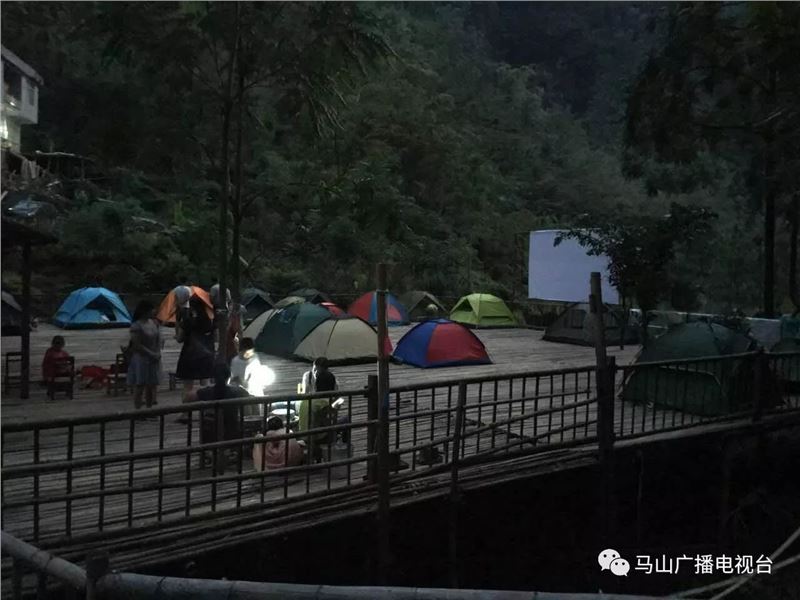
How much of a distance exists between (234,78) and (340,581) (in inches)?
291

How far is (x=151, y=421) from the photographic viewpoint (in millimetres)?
9375

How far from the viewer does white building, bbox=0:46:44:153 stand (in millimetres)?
25448

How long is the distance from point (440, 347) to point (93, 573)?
1196cm

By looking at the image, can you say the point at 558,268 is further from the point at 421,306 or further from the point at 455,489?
the point at 455,489

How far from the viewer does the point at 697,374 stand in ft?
33.0

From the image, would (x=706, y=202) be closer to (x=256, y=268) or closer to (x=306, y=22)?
(x=256, y=268)

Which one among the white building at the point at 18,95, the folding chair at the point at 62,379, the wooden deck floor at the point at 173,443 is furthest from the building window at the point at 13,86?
the folding chair at the point at 62,379

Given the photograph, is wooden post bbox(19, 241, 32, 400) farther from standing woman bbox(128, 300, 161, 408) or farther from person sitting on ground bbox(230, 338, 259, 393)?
person sitting on ground bbox(230, 338, 259, 393)

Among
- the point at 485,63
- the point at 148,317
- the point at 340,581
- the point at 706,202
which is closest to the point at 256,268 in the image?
the point at 148,317

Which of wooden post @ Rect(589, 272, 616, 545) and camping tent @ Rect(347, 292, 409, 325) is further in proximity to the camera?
camping tent @ Rect(347, 292, 409, 325)

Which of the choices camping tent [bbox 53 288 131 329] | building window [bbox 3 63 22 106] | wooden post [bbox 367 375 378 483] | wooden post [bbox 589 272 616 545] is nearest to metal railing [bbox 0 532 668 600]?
wooden post [bbox 367 375 378 483]

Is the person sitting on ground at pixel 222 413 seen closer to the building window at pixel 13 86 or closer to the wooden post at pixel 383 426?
the wooden post at pixel 383 426

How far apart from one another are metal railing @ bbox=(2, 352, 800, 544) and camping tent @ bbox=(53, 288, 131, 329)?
39.2ft

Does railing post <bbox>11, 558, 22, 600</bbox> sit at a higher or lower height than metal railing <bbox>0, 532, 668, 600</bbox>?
lower
